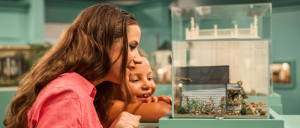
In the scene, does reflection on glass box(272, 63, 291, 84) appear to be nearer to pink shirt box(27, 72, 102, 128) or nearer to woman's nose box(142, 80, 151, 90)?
woman's nose box(142, 80, 151, 90)

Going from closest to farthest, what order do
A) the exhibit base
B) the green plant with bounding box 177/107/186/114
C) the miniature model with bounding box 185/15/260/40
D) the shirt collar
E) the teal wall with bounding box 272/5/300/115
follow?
the shirt collar, the exhibit base, the green plant with bounding box 177/107/186/114, the miniature model with bounding box 185/15/260/40, the teal wall with bounding box 272/5/300/115

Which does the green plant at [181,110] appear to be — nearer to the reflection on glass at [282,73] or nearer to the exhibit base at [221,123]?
the exhibit base at [221,123]

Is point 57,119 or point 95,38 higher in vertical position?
point 95,38

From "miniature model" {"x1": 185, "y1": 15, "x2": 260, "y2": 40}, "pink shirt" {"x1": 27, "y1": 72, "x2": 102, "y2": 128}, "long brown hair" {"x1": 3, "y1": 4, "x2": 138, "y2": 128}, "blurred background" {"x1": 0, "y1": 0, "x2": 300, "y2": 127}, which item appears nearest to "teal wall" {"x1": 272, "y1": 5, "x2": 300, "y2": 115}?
"blurred background" {"x1": 0, "y1": 0, "x2": 300, "y2": 127}

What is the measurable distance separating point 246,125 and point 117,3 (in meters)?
6.26

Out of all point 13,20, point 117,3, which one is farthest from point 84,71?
point 117,3

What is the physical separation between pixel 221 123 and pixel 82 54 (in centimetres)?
78

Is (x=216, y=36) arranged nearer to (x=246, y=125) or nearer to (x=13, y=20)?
(x=246, y=125)

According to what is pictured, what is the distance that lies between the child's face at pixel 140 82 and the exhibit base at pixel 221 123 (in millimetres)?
226

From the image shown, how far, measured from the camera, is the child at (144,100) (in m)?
1.45

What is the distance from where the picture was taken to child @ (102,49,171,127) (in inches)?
56.9

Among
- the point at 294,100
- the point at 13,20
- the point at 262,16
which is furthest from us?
the point at 13,20

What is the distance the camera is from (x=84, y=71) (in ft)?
2.81

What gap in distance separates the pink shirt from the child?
2.05ft
